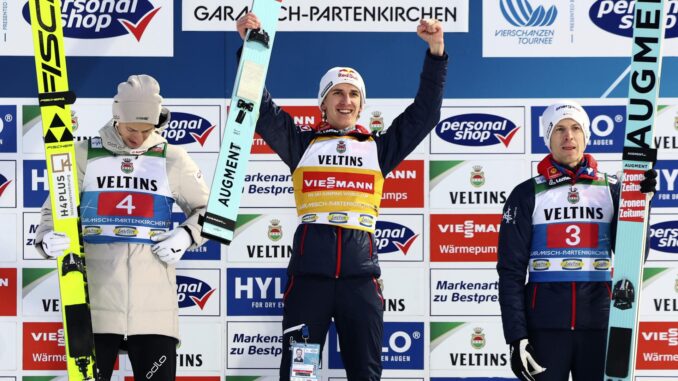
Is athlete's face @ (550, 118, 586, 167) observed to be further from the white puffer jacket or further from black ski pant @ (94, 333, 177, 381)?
black ski pant @ (94, 333, 177, 381)

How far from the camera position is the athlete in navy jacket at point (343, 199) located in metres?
3.86

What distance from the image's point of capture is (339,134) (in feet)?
13.4

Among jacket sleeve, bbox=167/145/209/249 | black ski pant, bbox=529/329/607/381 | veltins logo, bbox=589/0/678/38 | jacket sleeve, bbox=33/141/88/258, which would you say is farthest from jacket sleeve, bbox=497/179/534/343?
jacket sleeve, bbox=33/141/88/258

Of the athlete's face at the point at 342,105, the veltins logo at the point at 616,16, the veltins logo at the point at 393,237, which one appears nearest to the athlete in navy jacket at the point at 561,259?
the athlete's face at the point at 342,105

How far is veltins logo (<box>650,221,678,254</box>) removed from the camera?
495 centimetres

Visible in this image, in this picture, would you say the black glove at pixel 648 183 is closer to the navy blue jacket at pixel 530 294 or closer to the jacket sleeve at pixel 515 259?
the navy blue jacket at pixel 530 294

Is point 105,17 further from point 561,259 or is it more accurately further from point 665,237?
point 665,237

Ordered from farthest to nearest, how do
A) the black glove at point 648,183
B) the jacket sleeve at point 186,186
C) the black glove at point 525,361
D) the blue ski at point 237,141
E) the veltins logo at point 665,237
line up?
the veltins logo at point 665,237, the jacket sleeve at point 186,186, the blue ski at point 237,141, the black glove at point 648,183, the black glove at point 525,361

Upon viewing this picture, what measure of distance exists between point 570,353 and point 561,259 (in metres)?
0.39

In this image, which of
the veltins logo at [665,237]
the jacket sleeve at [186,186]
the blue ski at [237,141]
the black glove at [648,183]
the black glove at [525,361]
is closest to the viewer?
the black glove at [525,361]

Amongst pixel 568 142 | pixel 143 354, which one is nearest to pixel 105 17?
pixel 143 354

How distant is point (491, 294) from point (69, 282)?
2274 mm

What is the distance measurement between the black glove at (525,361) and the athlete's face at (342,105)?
1.22 meters

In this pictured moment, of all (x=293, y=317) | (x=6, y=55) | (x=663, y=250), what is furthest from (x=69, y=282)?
(x=663, y=250)
